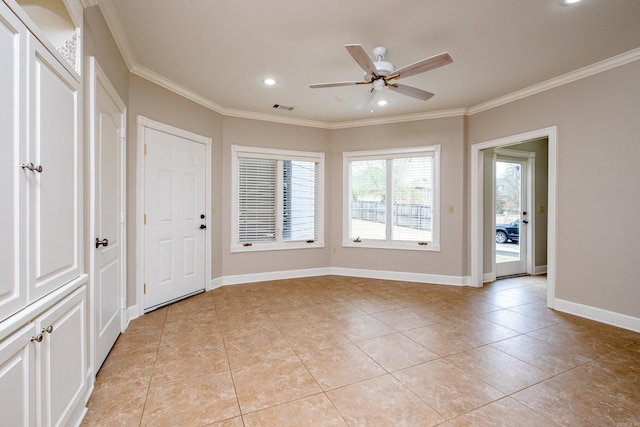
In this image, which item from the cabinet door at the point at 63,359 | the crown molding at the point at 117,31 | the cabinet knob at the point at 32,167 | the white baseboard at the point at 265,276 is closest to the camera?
the cabinet knob at the point at 32,167

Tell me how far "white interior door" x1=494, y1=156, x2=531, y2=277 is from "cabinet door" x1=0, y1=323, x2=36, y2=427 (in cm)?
579

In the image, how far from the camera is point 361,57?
7.41ft

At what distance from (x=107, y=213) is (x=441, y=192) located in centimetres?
433

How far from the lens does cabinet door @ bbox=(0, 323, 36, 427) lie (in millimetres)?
1048

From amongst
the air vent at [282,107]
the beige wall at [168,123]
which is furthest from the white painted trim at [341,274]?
the air vent at [282,107]

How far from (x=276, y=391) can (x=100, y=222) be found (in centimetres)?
177

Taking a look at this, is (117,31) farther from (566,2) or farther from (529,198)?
(529,198)

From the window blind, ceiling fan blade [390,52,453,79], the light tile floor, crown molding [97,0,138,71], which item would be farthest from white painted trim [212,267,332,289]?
ceiling fan blade [390,52,453,79]

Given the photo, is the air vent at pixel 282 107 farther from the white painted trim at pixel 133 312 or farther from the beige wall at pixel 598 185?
the beige wall at pixel 598 185

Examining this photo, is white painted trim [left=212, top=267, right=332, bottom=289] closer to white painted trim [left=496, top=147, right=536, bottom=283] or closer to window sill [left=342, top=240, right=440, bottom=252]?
window sill [left=342, top=240, right=440, bottom=252]

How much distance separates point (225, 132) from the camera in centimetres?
454

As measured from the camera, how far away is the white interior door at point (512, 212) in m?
5.23

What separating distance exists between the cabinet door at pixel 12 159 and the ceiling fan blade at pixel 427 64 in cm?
231

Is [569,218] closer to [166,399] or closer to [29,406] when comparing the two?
[166,399]
